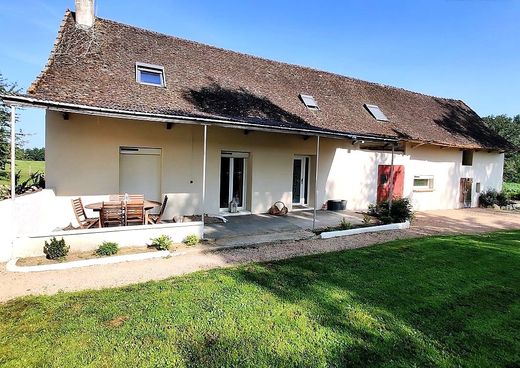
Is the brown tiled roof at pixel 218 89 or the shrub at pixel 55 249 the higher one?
Result: the brown tiled roof at pixel 218 89

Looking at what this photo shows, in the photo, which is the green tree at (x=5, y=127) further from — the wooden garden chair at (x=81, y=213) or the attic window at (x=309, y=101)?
the attic window at (x=309, y=101)

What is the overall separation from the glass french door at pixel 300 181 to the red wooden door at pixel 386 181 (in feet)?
12.5

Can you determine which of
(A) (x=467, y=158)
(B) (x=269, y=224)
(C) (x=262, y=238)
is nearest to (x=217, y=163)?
(B) (x=269, y=224)

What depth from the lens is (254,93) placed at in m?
12.2

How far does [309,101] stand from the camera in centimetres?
1361

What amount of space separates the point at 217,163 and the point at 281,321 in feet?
26.0

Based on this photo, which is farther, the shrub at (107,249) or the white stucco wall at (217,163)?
the white stucco wall at (217,163)

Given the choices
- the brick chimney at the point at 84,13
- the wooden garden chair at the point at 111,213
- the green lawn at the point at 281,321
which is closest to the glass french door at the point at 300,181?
the wooden garden chair at the point at 111,213

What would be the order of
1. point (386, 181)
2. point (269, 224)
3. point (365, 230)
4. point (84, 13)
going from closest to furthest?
point (365, 230) < point (269, 224) < point (84, 13) < point (386, 181)

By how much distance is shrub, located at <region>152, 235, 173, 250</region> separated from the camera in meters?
7.12

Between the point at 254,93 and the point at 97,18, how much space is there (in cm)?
638

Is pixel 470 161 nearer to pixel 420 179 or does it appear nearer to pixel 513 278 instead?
pixel 420 179

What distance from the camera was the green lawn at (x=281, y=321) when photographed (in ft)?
10.5

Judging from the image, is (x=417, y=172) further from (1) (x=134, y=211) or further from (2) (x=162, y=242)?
(1) (x=134, y=211)
